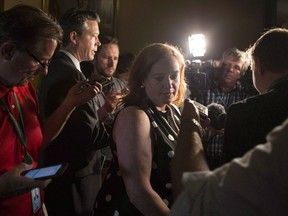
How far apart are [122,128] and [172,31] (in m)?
3.60

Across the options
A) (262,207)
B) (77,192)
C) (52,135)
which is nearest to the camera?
(262,207)

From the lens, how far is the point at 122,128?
1291 millimetres

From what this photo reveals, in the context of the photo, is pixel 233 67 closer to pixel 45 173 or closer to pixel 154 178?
pixel 154 178

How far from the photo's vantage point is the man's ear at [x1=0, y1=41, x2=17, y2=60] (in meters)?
1.20

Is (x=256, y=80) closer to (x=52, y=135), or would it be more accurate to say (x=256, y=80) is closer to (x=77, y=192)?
(x=52, y=135)

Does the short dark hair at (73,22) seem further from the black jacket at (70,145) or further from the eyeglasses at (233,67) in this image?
the eyeglasses at (233,67)

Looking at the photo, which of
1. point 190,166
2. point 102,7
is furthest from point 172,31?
point 190,166

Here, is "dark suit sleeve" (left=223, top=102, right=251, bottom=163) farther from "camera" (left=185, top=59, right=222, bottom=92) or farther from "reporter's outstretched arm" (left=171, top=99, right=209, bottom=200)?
"camera" (left=185, top=59, right=222, bottom=92)

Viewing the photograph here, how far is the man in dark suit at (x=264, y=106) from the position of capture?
121 centimetres

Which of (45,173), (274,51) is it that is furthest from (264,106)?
(45,173)

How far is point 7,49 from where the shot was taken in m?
1.20

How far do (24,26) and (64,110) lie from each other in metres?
0.43

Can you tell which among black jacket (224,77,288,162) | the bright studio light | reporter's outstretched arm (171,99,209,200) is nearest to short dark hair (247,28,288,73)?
black jacket (224,77,288,162)

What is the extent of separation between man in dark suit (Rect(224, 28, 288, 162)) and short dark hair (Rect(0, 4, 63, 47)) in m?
0.74
